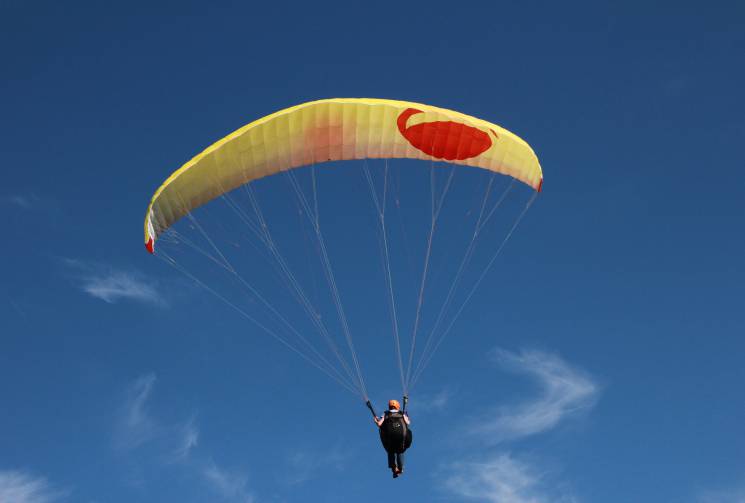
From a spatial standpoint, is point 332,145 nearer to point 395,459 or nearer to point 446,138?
point 446,138

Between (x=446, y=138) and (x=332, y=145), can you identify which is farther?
(x=446, y=138)

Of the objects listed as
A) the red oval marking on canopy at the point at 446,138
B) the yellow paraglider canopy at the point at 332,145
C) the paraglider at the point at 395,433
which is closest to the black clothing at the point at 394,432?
the paraglider at the point at 395,433

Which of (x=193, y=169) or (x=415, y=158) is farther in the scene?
(x=415, y=158)

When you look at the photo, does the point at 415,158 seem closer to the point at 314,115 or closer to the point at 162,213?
the point at 314,115

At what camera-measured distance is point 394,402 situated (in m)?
20.4

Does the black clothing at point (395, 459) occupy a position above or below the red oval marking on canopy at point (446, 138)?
below

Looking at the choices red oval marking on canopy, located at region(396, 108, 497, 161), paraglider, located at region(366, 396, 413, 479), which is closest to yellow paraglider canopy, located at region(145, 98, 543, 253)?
red oval marking on canopy, located at region(396, 108, 497, 161)

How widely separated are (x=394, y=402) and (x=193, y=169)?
22.9ft

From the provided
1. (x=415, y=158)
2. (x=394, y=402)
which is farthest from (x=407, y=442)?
(x=415, y=158)

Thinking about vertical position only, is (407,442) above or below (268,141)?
below

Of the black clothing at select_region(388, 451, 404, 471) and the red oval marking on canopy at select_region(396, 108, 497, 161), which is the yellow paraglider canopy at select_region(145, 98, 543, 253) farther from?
the black clothing at select_region(388, 451, 404, 471)

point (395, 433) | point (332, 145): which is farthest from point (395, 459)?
point (332, 145)

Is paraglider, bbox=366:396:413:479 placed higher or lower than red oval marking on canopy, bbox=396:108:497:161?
lower

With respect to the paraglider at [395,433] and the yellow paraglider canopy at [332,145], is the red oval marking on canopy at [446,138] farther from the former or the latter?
the paraglider at [395,433]
